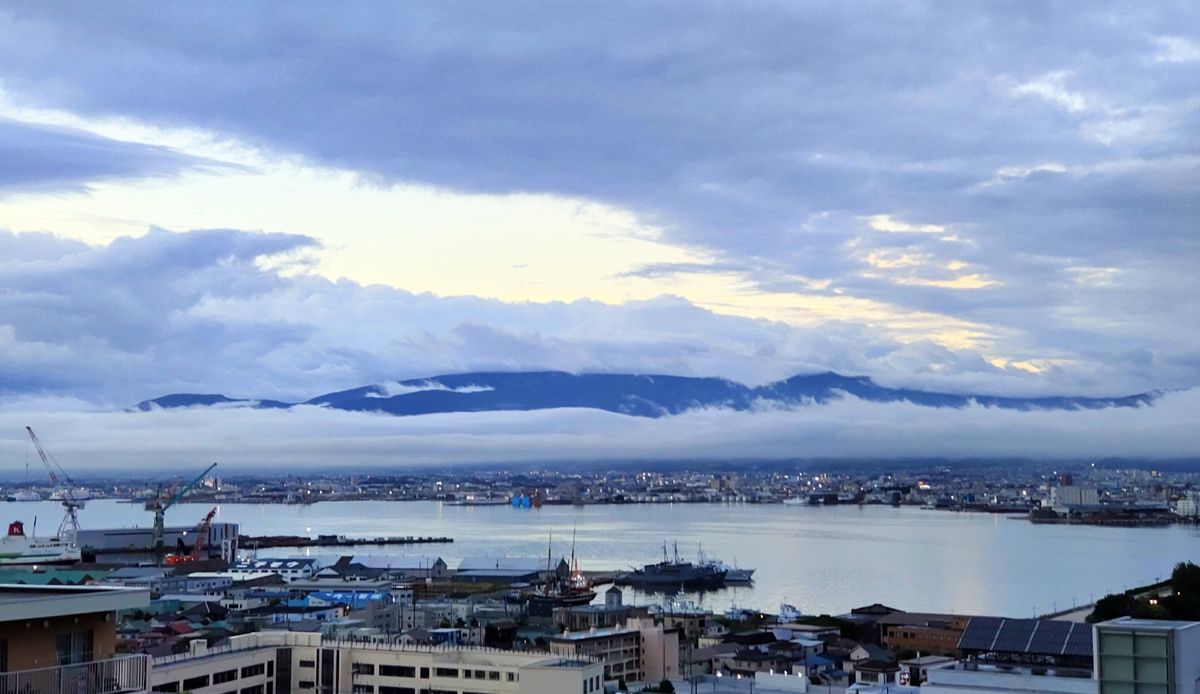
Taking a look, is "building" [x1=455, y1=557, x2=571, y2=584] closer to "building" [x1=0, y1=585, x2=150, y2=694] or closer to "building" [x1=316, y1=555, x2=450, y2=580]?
"building" [x1=316, y1=555, x2=450, y2=580]

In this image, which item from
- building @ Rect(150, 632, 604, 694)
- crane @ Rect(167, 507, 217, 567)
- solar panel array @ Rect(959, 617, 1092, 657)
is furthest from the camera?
crane @ Rect(167, 507, 217, 567)

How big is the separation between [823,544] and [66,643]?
27.9 m

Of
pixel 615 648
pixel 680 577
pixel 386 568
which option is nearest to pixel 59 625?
pixel 615 648

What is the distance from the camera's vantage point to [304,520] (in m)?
45.8

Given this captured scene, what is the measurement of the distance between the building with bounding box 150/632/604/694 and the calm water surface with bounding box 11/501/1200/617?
10.3 m

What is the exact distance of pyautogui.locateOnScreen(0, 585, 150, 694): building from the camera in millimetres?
1456

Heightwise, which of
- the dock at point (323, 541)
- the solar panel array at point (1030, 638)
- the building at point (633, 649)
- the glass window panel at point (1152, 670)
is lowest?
the dock at point (323, 541)

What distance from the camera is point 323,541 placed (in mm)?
32469

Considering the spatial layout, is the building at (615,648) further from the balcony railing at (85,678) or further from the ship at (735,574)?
the ship at (735,574)

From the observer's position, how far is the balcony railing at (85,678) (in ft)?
4.71

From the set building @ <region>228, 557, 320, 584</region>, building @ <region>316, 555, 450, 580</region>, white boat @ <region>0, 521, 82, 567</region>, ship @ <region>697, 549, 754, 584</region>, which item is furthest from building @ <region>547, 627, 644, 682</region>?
white boat @ <region>0, 521, 82, 567</region>

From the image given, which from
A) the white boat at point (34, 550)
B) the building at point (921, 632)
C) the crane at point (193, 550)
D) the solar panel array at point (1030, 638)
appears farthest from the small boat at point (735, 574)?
the solar panel array at point (1030, 638)

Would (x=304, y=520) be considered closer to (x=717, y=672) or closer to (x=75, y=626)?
(x=717, y=672)

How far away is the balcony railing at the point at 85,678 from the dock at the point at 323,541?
30267 millimetres
